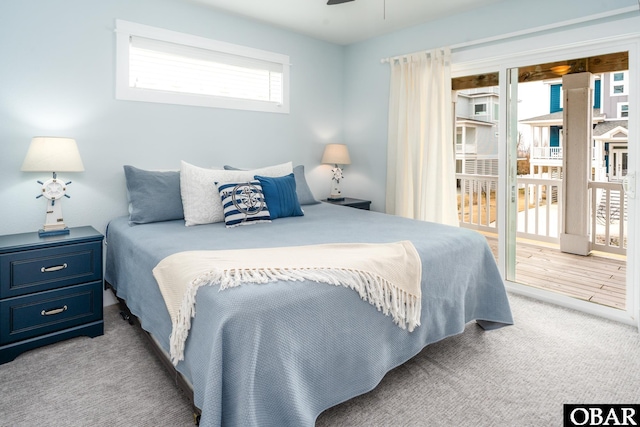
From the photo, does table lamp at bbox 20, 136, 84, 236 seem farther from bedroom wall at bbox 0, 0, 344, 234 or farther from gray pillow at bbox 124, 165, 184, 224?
gray pillow at bbox 124, 165, 184, 224

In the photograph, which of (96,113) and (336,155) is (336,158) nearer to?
(336,155)

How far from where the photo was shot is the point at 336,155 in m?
4.32

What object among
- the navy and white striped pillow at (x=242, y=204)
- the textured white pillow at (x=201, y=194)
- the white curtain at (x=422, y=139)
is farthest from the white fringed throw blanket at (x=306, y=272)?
the white curtain at (x=422, y=139)

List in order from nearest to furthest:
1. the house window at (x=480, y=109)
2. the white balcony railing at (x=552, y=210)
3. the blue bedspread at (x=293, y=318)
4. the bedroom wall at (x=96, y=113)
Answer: the blue bedspread at (x=293, y=318) → the bedroom wall at (x=96, y=113) → the white balcony railing at (x=552, y=210) → the house window at (x=480, y=109)

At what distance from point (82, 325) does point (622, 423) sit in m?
3.01

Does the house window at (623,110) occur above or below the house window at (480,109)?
below

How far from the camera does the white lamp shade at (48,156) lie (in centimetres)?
246

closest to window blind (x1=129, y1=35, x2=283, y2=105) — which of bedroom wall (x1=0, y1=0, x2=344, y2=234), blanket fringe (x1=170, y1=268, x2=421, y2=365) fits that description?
bedroom wall (x1=0, y1=0, x2=344, y2=234)

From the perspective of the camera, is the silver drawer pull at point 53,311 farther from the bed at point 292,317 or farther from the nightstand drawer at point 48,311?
the bed at point 292,317

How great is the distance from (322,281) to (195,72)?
2.66m

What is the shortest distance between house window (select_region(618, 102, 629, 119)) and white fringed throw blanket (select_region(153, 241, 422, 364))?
6.54 ft

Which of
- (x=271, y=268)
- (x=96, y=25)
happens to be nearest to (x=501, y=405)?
(x=271, y=268)

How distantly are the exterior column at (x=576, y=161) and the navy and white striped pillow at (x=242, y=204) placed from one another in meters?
2.50

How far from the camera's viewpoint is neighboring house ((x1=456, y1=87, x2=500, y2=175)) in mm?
3643
